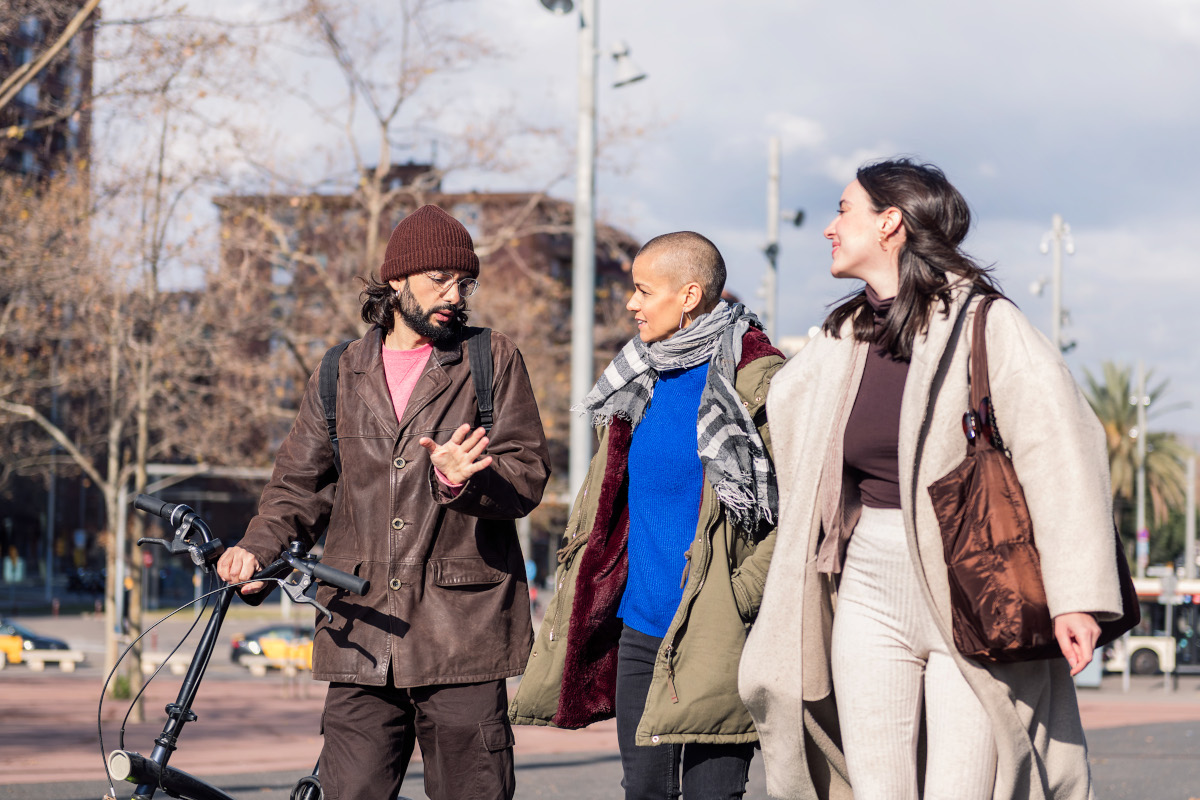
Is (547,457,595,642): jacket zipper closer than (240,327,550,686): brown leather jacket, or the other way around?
(240,327,550,686): brown leather jacket

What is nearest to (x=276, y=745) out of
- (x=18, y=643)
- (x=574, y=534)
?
(x=574, y=534)

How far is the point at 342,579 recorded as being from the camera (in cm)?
324

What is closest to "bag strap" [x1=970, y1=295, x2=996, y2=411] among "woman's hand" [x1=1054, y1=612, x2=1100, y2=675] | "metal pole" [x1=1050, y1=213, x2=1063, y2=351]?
"woman's hand" [x1=1054, y1=612, x2=1100, y2=675]

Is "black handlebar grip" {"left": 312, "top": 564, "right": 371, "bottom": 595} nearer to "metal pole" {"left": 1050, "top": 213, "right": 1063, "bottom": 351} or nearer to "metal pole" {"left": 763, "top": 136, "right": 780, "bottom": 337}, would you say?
"metal pole" {"left": 763, "top": 136, "right": 780, "bottom": 337}

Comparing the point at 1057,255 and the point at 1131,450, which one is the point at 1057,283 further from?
the point at 1131,450

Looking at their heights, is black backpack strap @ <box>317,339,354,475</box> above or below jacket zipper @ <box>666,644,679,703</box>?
above

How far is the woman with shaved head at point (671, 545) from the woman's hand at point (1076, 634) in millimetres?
1002

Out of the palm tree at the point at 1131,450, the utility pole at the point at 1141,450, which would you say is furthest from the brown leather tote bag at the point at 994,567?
the palm tree at the point at 1131,450

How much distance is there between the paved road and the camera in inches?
330

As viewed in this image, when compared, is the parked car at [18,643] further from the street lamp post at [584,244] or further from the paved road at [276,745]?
the street lamp post at [584,244]

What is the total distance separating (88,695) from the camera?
65.7ft

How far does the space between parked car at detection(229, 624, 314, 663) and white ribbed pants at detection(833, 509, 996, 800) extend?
28158mm

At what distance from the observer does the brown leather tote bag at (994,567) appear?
2688 millimetres

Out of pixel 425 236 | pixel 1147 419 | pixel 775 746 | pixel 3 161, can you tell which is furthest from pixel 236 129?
pixel 1147 419
